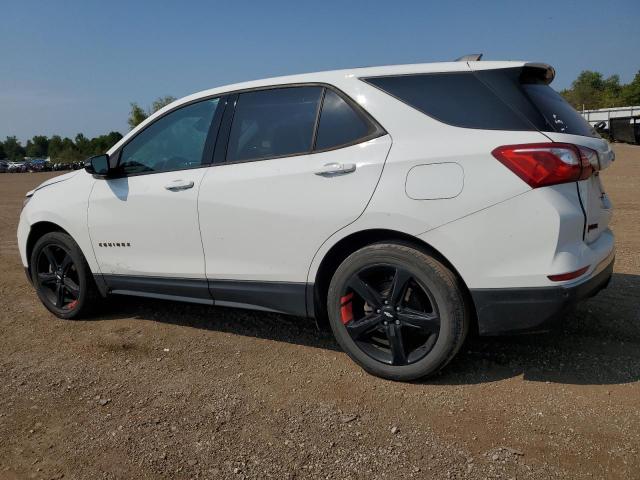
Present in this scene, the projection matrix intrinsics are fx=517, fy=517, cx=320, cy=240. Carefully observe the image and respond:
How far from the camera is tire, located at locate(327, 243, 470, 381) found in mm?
2805

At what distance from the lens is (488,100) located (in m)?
2.79

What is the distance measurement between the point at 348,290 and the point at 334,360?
0.60m

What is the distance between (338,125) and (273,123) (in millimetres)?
517

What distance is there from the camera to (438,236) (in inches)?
108

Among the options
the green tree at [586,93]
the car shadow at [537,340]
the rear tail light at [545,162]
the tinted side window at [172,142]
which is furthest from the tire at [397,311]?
the green tree at [586,93]

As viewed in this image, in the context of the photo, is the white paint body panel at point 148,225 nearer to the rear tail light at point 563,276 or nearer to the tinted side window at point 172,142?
the tinted side window at point 172,142

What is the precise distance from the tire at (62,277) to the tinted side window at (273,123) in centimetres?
175

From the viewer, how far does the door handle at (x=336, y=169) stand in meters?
2.97

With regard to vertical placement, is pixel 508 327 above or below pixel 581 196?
below

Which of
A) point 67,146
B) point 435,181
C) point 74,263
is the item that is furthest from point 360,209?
point 67,146

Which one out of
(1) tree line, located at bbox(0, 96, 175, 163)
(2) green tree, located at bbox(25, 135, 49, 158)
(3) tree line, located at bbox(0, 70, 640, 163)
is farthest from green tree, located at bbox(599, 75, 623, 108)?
(2) green tree, located at bbox(25, 135, 49, 158)

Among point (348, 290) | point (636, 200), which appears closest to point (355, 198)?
point (348, 290)

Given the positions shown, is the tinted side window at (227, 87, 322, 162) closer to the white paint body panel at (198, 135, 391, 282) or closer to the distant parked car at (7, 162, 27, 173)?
the white paint body panel at (198, 135, 391, 282)

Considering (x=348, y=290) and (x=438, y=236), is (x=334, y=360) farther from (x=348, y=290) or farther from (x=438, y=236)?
(x=438, y=236)
